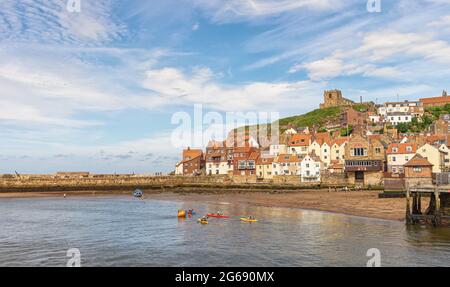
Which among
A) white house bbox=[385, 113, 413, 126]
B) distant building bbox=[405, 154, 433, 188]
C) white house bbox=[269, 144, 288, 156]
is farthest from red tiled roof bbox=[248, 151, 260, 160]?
white house bbox=[385, 113, 413, 126]

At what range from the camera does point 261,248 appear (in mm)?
28797

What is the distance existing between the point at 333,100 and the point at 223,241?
6692 inches

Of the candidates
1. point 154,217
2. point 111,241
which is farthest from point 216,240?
point 154,217

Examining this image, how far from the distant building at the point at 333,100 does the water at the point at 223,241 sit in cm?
15011

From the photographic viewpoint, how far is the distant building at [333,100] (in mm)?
189500

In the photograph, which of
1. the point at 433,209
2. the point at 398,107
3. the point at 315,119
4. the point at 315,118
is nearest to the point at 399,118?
the point at 398,107

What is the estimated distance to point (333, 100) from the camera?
19138 centimetres

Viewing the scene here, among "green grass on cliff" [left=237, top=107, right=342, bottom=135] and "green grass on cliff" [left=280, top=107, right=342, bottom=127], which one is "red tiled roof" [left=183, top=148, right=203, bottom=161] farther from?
"green grass on cliff" [left=280, top=107, right=342, bottom=127]

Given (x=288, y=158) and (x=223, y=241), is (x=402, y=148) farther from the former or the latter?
(x=223, y=241)

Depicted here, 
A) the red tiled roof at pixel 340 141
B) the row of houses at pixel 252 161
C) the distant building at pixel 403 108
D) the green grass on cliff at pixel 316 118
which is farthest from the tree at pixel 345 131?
the red tiled roof at pixel 340 141

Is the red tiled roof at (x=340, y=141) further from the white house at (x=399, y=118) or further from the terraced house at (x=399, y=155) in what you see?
the white house at (x=399, y=118)
